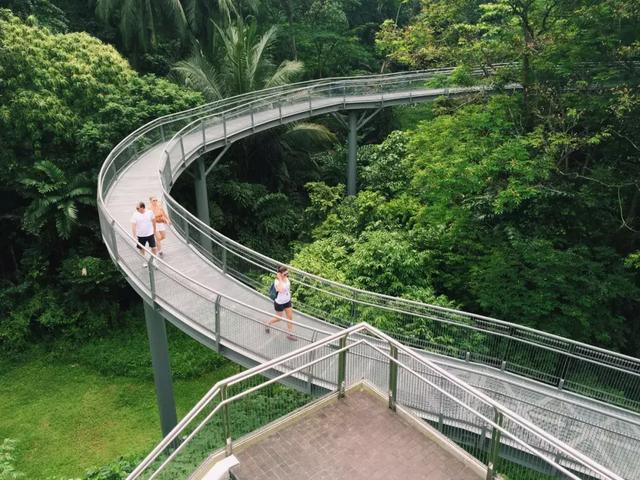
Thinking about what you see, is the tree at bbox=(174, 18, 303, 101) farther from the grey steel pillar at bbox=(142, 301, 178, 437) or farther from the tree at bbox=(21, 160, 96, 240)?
the grey steel pillar at bbox=(142, 301, 178, 437)

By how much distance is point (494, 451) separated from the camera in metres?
4.95

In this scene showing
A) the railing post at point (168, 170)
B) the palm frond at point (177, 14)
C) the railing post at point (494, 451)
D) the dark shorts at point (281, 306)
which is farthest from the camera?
the palm frond at point (177, 14)

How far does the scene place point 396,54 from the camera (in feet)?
63.5

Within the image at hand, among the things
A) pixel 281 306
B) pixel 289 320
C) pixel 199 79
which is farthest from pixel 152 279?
pixel 199 79

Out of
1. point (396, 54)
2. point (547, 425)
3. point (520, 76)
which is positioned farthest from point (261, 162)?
point (547, 425)

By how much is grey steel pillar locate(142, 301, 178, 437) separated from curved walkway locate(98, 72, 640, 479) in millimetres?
1341

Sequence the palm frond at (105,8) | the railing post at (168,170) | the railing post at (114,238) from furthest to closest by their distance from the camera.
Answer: the palm frond at (105,8)
the railing post at (168,170)
the railing post at (114,238)

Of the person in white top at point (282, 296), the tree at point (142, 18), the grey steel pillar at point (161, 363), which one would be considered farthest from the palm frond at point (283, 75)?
the person in white top at point (282, 296)

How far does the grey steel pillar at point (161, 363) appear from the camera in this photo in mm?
11867

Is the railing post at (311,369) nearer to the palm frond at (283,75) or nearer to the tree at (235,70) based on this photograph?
the tree at (235,70)

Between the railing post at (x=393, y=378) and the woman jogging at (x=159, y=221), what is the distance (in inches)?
289

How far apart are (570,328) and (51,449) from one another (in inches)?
554

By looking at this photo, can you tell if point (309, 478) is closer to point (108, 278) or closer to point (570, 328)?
point (570, 328)

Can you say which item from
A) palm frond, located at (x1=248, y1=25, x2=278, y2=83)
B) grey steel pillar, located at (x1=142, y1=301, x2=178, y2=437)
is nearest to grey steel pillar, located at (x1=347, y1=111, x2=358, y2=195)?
palm frond, located at (x1=248, y1=25, x2=278, y2=83)
